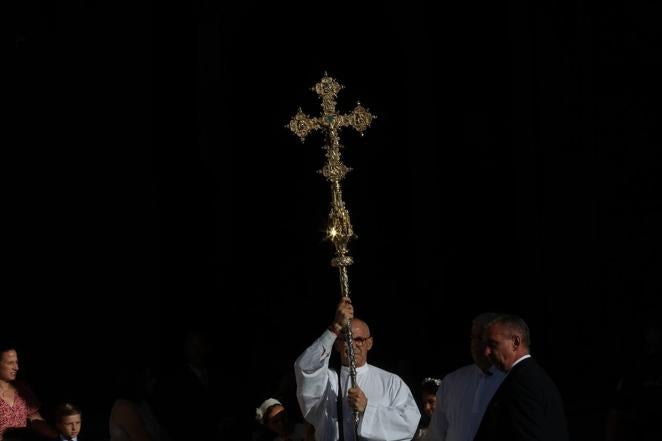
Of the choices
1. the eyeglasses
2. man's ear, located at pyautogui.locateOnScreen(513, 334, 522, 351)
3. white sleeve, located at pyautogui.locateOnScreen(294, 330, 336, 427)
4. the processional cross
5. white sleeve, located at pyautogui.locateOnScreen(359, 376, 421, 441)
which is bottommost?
white sleeve, located at pyautogui.locateOnScreen(359, 376, 421, 441)

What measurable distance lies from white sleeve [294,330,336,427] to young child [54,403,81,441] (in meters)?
1.42

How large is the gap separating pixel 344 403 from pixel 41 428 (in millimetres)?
1932

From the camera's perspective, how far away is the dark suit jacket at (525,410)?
6199mm

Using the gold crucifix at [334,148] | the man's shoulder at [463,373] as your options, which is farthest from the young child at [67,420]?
the man's shoulder at [463,373]

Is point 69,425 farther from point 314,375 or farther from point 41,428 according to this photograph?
point 314,375

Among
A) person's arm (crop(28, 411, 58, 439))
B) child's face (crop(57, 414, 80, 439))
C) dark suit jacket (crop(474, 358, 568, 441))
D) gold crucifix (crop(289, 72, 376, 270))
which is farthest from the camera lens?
person's arm (crop(28, 411, 58, 439))

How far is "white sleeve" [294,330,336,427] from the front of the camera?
7477 millimetres

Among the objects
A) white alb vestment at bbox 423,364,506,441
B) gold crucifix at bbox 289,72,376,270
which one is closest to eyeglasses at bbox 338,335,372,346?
gold crucifix at bbox 289,72,376,270

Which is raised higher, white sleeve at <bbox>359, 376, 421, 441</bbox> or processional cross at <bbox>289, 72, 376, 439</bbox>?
processional cross at <bbox>289, 72, 376, 439</bbox>

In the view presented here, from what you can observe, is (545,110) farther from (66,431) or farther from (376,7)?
(66,431)

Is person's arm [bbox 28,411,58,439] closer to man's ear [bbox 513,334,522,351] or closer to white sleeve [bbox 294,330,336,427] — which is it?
white sleeve [bbox 294,330,336,427]

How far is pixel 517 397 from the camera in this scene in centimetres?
624

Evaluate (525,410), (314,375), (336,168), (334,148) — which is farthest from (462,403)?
(334,148)

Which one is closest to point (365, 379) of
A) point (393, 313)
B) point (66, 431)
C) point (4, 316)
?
point (66, 431)
